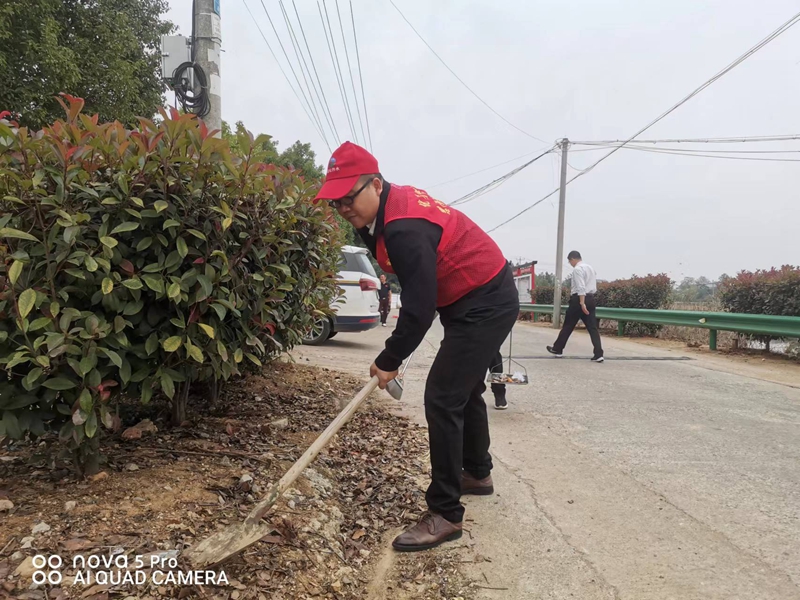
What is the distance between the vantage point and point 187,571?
201cm

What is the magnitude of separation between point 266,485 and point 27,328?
129cm

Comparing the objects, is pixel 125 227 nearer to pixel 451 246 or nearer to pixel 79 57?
pixel 451 246

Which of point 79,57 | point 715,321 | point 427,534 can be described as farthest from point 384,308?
point 427,534

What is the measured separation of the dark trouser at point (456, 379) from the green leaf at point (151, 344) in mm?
1270

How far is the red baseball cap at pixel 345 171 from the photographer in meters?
2.57

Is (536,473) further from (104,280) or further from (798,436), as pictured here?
(104,280)

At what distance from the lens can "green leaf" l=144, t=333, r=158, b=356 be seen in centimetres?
240

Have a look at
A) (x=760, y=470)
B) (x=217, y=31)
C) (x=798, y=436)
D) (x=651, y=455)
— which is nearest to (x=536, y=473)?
(x=651, y=455)

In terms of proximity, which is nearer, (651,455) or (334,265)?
(651,455)

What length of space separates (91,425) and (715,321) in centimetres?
1112

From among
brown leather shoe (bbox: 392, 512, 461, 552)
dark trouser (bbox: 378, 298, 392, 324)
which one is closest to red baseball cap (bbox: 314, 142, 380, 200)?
brown leather shoe (bbox: 392, 512, 461, 552)

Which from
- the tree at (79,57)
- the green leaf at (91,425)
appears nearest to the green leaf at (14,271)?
the green leaf at (91,425)

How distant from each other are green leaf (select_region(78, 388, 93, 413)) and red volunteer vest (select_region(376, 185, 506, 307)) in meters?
1.39

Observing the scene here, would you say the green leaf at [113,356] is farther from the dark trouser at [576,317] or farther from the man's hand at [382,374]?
the dark trouser at [576,317]
